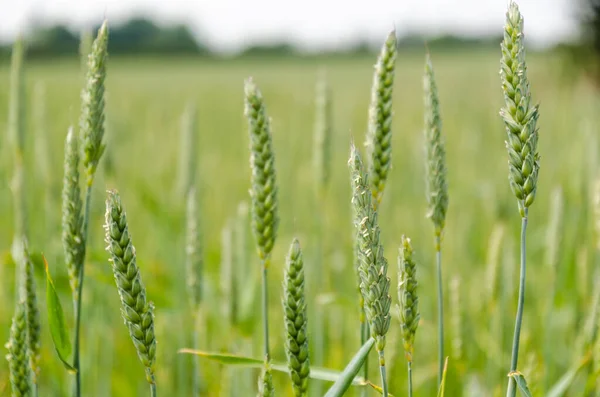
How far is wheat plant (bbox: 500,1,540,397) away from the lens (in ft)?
2.08

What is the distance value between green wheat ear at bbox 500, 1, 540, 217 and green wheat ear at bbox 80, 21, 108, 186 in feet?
1.56

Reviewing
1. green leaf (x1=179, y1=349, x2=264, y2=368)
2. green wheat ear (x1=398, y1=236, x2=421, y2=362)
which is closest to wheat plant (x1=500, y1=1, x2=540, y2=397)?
green wheat ear (x1=398, y1=236, x2=421, y2=362)

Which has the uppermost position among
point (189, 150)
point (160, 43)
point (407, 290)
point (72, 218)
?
point (160, 43)

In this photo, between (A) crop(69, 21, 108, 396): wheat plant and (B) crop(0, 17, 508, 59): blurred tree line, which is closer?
(A) crop(69, 21, 108, 396): wheat plant

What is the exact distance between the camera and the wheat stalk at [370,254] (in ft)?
2.07

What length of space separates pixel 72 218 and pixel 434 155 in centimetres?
48

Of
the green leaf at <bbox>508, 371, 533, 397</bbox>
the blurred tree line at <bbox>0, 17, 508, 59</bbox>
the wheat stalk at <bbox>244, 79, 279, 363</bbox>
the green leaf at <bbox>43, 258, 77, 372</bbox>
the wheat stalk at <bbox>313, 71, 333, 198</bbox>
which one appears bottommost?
the green leaf at <bbox>508, 371, 533, 397</bbox>

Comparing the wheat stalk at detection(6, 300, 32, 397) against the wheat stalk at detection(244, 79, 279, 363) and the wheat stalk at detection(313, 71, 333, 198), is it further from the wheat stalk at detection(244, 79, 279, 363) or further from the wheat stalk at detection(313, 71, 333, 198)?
the wheat stalk at detection(313, 71, 333, 198)

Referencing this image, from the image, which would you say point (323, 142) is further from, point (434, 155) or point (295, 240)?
point (295, 240)

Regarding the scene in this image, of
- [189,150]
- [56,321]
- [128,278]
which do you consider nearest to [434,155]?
[128,278]

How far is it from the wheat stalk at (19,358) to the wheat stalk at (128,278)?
197 millimetres

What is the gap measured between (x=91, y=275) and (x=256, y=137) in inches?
27.0

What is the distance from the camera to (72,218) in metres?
0.79

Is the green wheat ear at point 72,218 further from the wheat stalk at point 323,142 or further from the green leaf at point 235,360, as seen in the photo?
the wheat stalk at point 323,142
